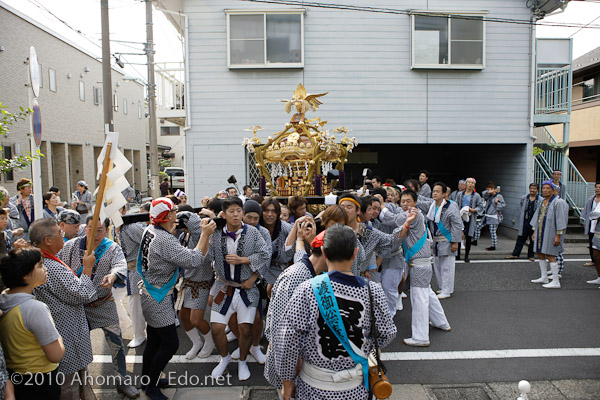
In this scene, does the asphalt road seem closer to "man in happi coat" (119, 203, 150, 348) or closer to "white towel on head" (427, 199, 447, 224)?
"man in happi coat" (119, 203, 150, 348)

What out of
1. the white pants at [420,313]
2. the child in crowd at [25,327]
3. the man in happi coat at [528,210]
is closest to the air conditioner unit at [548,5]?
the man in happi coat at [528,210]

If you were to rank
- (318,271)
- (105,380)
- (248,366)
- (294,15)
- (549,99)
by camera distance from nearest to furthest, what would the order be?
(318,271), (105,380), (248,366), (294,15), (549,99)

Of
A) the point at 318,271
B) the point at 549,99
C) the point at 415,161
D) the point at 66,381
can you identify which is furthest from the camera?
the point at 415,161

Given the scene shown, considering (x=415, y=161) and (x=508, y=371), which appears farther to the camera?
(x=415, y=161)

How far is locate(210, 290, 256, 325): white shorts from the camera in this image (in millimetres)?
4586

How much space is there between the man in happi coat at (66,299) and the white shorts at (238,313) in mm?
1330

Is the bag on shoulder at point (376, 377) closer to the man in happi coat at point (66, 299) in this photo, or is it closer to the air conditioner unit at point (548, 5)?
the man in happi coat at point (66, 299)

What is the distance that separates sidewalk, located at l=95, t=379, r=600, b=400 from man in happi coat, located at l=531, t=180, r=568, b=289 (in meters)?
3.87

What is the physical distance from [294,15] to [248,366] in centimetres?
1035

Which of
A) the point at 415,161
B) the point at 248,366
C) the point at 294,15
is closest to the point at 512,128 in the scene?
the point at 415,161

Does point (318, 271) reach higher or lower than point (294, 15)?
lower

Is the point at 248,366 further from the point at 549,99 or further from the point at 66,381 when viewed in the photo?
the point at 549,99

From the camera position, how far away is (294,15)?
12352 millimetres

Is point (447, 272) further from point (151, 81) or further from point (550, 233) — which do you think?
point (151, 81)
